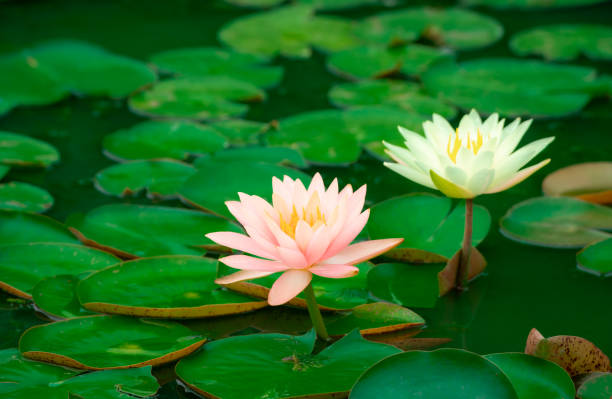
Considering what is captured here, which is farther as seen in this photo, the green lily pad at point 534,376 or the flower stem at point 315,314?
the flower stem at point 315,314

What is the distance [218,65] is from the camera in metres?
3.00

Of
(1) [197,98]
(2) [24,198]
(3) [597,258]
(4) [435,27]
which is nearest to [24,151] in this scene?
(2) [24,198]

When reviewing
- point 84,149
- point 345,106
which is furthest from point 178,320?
point 345,106

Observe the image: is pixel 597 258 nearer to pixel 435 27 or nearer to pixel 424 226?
pixel 424 226

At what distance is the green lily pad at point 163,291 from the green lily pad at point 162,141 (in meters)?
0.67

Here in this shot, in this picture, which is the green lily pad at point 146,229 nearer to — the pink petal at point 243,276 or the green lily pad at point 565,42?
the pink petal at point 243,276

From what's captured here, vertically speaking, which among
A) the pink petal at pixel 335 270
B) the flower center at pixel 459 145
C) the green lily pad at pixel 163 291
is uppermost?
the flower center at pixel 459 145

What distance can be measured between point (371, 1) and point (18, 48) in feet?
5.65

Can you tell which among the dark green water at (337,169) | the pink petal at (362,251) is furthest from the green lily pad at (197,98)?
the pink petal at (362,251)

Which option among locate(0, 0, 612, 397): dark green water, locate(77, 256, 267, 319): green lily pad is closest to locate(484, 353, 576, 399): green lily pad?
locate(0, 0, 612, 397): dark green water

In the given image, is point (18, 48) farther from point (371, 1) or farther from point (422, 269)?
point (422, 269)

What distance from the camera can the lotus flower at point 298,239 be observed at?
1.32 metres

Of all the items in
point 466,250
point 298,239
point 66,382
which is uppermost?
point 298,239

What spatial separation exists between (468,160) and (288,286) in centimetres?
46
